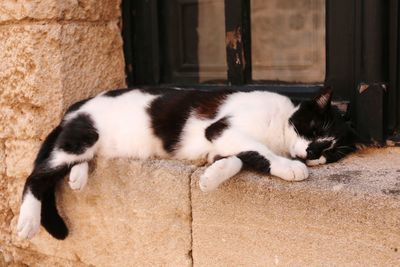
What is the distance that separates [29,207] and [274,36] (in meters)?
3.73

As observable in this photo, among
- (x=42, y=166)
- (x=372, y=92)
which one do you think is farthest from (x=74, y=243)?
(x=372, y=92)

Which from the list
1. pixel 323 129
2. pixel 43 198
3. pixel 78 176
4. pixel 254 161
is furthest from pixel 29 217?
pixel 323 129

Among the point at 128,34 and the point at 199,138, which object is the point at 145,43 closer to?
the point at 128,34

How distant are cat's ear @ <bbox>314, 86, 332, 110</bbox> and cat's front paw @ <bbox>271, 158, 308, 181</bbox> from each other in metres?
0.32

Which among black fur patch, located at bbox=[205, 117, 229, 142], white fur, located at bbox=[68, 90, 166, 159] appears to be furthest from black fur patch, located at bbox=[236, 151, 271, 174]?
white fur, located at bbox=[68, 90, 166, 159]

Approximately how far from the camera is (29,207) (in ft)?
7.23

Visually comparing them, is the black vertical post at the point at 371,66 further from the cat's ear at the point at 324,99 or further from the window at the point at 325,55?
the cat's ear at the point at 324,99

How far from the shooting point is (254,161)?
1887mm

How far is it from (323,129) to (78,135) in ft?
3.40

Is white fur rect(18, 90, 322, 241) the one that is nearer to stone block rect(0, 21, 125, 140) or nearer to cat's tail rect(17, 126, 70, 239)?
cat's tail rect(17, 126, 70, 239)

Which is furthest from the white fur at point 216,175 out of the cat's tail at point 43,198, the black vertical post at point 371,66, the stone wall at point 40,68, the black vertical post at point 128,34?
the black vertical post at point 128,34

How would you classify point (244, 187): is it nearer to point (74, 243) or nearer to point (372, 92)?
point (372, 92)

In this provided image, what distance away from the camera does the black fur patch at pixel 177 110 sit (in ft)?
7.32

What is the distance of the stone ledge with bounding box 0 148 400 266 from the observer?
5.28 feet
